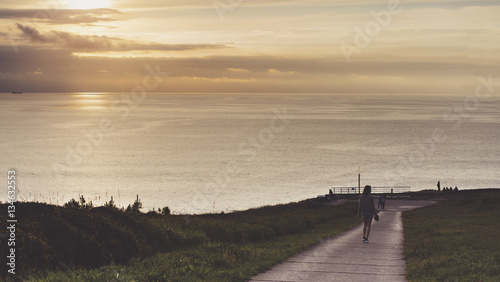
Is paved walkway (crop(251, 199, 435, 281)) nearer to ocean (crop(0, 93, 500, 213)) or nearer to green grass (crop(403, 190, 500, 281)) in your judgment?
green grass (crop(403, 190, 500, 281))

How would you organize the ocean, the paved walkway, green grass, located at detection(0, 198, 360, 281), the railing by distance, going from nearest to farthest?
1. green grass, located at detection(0, 198, 360, 281)
2. the paved walkway
3. the ocean
4. the railing

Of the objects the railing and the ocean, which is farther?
the railing

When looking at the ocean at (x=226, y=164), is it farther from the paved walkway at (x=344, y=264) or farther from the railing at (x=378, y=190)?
the paved walkway at (x=344, y=264)

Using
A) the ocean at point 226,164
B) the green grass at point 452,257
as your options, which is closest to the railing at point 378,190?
the ocean at point 226,164

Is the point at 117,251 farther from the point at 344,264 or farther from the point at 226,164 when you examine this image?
the point at 226,164

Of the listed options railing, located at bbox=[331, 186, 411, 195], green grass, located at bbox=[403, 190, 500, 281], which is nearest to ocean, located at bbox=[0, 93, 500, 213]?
railing, located at bbox=[331, 186, 411, 195]

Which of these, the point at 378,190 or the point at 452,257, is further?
the point at 378,190

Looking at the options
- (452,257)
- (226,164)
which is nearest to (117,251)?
(452,257)

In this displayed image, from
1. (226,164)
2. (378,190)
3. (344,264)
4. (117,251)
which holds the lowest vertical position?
(344,264)

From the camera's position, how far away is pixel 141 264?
10.7 m

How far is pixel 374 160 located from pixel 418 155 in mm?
16235

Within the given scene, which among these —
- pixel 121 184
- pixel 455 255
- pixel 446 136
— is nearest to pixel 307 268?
pixel 455 255

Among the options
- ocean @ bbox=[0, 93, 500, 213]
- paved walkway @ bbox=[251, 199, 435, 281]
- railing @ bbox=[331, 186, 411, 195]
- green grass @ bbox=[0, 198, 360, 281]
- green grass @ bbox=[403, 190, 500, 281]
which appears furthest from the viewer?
railing @ bbox=[331, 186, 411, 195]

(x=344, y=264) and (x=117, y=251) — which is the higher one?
(x=117, y=251)
